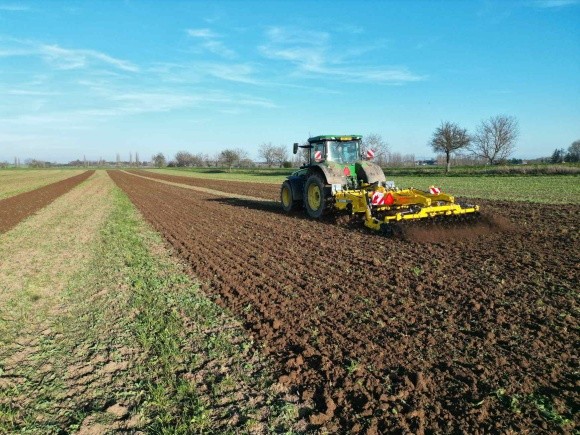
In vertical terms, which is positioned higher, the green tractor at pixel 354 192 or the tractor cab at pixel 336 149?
the tractor cab at pixel 336 149

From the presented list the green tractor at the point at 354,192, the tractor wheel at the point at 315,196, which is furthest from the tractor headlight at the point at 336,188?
the tractor wheel at the point at 315,196

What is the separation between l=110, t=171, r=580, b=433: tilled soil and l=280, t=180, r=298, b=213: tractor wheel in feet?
14.0

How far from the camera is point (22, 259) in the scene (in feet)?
26.5

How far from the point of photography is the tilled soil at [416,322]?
2.95 metres

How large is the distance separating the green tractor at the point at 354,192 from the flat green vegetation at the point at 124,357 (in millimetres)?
4655

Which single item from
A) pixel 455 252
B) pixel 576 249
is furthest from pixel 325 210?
pixel 576 249

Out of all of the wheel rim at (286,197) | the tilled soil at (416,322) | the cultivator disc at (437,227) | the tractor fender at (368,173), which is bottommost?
the tilled soil at (416,322)

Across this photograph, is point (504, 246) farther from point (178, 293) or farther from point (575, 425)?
point (178, 293)

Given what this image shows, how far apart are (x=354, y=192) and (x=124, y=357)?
23.8 feet

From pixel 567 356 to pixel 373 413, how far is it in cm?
192

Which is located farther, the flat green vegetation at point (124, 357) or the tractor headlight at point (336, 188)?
the tractor headlight at point (336, 188)

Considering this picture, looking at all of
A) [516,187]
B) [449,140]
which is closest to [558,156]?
[449,140]

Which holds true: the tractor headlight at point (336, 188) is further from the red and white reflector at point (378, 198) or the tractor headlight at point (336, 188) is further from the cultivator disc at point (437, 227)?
the cultivator disc at point (437, 227)

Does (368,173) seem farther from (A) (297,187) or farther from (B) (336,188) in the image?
(A) (297,187)
